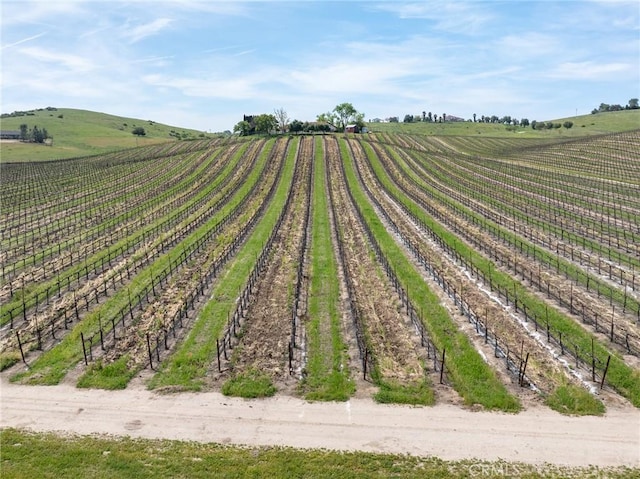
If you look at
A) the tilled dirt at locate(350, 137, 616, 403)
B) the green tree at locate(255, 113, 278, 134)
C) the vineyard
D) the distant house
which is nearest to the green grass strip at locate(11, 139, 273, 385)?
the vineyard

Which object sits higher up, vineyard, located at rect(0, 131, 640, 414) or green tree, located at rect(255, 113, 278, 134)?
green tree, located at rect(255, 113, 278, 134)

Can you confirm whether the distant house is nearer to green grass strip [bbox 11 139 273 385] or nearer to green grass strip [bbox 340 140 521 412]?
green grass strip [bbox 11 139 273 385]

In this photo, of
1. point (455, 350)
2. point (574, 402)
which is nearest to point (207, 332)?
point (455, 350)

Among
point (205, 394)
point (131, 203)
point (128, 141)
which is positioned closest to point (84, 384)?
point (205, 394)

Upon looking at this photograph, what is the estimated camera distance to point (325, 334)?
1009 inches

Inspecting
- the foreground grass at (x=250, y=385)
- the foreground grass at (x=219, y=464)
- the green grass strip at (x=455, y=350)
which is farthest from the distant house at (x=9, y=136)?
the foreground grass at (x=250, y=385)

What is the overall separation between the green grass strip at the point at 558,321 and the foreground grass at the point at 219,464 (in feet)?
20.0

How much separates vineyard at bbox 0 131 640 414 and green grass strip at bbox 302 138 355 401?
0.13 m

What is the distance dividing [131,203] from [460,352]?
5611 cm

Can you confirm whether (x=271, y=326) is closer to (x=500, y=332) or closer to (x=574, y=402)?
(x=500, y=332)

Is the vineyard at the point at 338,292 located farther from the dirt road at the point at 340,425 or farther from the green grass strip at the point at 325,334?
the dirt road at the point at 340,425

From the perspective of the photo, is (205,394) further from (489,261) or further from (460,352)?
(489,261)

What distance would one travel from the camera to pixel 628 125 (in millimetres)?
172500

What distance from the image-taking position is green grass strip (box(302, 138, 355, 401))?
2053 centimetres
